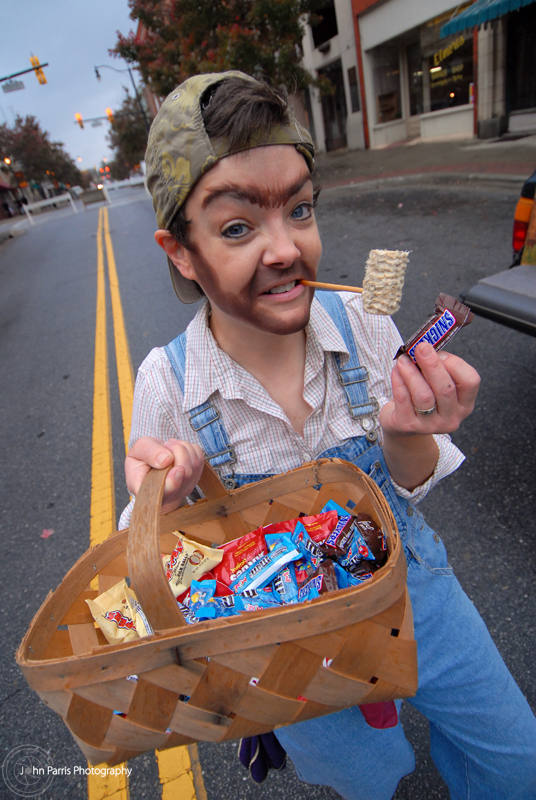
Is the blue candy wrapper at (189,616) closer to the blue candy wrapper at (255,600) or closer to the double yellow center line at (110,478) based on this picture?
the blue candy wrapper at (255,600)

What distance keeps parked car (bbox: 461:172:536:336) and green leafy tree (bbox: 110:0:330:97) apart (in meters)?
9.89

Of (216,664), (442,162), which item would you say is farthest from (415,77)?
(216,664)

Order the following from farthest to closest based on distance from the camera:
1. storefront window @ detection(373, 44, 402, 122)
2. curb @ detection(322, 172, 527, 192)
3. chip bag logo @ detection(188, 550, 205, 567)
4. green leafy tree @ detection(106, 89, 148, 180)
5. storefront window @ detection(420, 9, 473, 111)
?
green leafy tree @ detection(106, 89, 148, 180) → storefront window @ detection(373, 44, 402, 122) → storefront window @ detection(420, 9, 473, 111) → curb @ detection(322, 172, 527, 192) → chip bag logo @ detection(188, 550, 205, 567)

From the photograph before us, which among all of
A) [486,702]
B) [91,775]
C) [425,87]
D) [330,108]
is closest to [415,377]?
[486,702]

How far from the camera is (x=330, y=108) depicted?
20.5m

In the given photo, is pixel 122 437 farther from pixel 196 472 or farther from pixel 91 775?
pixel 196 472

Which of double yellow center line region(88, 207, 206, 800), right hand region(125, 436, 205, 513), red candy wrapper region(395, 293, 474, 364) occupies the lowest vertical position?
double yellow center line region(88, 207, 206, 800)

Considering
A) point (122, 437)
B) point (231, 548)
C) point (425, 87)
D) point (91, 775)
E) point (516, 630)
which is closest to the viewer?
point (231, 548)

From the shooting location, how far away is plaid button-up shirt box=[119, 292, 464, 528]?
4.54 ft

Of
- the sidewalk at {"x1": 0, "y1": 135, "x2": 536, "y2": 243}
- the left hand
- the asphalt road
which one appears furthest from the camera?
the sidewalk at {"x1": 0, "y1": 135, "x2": 536, "y2": 243}

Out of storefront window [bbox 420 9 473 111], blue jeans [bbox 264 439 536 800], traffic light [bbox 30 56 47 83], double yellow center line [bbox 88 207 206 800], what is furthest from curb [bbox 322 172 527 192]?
traffic light [bbox 30 56 47 83]

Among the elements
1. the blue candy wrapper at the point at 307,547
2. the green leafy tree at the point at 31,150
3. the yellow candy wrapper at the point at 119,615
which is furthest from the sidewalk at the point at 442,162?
the green leafy tree at the point at 31,150

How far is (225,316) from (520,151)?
1112 centimetres

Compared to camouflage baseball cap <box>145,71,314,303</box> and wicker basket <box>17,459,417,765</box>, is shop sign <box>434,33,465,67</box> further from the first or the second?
wicker basket <box>17,459,417,765</box>
